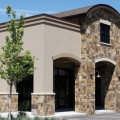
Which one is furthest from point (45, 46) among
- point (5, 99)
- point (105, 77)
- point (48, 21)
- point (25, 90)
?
point (105, 77)

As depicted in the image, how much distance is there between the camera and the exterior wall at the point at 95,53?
24562 mm

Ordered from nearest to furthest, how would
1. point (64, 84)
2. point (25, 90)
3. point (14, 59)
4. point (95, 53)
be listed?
point (14, 59), point (95, 53), point (25, 90), point (64, 84)

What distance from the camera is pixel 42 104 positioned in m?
21.4

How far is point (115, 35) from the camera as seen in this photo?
2803 centimetres

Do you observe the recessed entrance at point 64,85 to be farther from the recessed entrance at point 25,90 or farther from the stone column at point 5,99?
the stone column at point 5,99

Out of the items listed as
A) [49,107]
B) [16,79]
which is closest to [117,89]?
[49,107]

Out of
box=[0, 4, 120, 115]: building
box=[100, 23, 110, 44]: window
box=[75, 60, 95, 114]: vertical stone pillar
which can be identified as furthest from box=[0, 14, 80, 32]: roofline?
box=[100, 23, 110, 44]: window

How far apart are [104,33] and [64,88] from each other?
17.9 feet

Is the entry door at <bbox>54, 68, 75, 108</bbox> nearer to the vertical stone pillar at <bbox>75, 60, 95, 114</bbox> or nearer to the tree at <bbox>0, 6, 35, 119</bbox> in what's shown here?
the vertical stone pillar at <bbox>75, 60, 95, 114</bbox>

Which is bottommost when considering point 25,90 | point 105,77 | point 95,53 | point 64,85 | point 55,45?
point 25,90

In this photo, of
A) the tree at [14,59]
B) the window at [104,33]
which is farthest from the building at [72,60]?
the tree at [14,59]

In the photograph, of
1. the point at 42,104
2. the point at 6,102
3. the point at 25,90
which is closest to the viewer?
the point at 42,104

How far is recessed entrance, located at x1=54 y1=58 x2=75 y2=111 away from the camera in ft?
90.8

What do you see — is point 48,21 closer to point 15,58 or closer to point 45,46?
point 45,46
